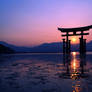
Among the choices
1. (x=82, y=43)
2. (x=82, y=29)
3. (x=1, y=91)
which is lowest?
(x=1, y=91)

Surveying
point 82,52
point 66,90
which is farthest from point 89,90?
point 82,52

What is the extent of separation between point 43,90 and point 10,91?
2.55ft

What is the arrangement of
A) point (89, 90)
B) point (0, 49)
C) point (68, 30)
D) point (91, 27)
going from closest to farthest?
point (89, 90) < point (91, 27) < point (68, 30) < point (0, 49)

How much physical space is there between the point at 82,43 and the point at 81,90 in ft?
60.5

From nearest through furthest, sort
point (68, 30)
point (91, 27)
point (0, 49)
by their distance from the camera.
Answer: point (91, 27) → point (68, 30) → point (0, 49)

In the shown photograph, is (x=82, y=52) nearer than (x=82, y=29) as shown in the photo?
No

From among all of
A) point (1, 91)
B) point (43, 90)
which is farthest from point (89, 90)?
point (1, 91)

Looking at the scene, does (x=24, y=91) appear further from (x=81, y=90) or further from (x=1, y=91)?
(x=81, y=90)

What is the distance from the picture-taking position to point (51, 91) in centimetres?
269

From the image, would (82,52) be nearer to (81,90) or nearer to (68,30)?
(68,30)

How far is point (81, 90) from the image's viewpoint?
8.77ft

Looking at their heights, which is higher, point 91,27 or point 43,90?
point 91,27

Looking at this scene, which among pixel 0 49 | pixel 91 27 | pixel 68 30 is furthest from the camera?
pixel 0 49

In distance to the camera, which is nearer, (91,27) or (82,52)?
(91,27)
